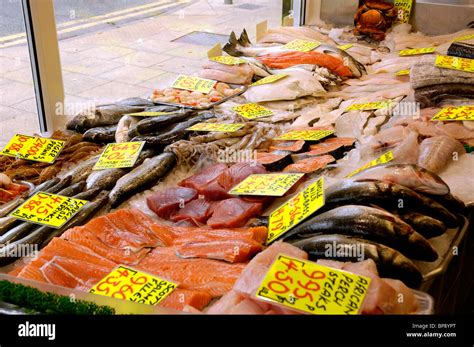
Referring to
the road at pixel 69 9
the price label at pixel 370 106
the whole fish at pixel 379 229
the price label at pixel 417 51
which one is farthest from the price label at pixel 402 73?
the road at pixel 69 9

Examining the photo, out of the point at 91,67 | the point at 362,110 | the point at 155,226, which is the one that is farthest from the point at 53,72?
the point at 91,67

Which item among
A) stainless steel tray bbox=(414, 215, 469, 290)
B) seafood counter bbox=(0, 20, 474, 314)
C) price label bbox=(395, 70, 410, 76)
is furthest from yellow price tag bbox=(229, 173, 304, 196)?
price label bbox=(395, 70, 410, 76)

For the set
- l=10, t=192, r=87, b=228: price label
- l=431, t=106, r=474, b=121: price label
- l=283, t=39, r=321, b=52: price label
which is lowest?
l=10, t=192, r=87, b=228: price label

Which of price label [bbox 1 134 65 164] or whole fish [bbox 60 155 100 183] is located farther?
price label [bbox 1 134 65 164]

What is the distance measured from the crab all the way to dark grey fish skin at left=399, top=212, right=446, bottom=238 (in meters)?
4.54

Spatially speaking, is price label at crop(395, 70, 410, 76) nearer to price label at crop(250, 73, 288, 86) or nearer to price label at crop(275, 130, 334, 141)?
price label at crop(250, 73, 288, 86)

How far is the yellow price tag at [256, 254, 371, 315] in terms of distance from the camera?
1.79 m

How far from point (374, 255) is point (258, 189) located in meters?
1.03

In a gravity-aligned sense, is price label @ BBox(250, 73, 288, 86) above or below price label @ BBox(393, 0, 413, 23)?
below

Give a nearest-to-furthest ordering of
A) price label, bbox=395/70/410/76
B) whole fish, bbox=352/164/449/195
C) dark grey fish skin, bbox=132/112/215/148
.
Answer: whole fish, bbox=352/164/449/195, dark grey fish skin, bbox=132/112/215/148, price label, bbox=395/70/410/76

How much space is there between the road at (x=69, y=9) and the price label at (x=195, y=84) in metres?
5.12

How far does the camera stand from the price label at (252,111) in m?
4.34

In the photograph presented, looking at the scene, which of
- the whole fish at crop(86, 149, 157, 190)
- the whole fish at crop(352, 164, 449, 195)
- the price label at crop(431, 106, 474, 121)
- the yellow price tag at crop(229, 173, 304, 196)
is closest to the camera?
the whole fish at crop(352, 164, 449, 195)

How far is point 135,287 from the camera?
218 cm
